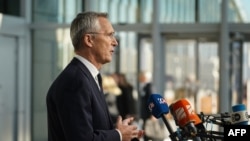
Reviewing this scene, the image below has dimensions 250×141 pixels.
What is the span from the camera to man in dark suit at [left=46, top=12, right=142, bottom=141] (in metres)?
1.99

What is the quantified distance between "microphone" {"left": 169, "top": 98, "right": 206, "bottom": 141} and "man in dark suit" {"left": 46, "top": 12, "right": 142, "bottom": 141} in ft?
0.59

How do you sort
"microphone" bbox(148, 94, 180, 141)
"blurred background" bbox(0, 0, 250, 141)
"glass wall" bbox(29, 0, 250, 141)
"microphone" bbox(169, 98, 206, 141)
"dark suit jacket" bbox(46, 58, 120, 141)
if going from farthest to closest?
"glass wall" bbox(29, 0, 250, 141), "blurred background" bbox(0, 0, 250, 141), "microphone" bbox(148, 94, 180, 141), "microphone" bbox(169, 98, 206, 141), "dark suit jacket" bbox(46, 58, 120, 141)

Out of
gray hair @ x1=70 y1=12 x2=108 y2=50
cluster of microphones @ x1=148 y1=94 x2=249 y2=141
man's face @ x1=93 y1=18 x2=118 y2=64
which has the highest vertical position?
gray hair @ x1=70 y1=12 x2=108 y2=50

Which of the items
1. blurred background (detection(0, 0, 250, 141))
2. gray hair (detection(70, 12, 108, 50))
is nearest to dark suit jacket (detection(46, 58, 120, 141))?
gray hair (detection(70, 12, 108, 50))

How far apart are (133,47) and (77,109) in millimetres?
4580

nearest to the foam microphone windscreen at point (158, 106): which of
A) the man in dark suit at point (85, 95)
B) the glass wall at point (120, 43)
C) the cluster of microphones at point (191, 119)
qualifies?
the cluster of microphones at point (191, 119)

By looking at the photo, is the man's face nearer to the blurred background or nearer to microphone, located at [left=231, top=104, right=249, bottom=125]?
microphone, located at [left=231, top=104, right=249, bottom=125]

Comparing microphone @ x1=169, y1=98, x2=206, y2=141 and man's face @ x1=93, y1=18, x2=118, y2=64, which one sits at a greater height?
man's face @ x1=93, y1=18, x2=118, y2=64

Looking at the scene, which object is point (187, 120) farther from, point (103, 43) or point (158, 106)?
point (103, 43)

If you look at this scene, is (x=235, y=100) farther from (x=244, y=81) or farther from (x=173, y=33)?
(x=173, y=33)

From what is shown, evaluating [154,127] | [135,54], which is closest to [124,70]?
[135,54]

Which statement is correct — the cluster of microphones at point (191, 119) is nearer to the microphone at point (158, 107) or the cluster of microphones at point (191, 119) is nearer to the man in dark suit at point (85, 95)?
the microphone at point (158, 107)

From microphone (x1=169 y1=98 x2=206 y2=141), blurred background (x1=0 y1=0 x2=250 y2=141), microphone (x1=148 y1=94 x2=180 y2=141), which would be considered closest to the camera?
microphone (x1=169 y1=98 x2=206 y2=141)

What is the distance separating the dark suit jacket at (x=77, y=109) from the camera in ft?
6.51
